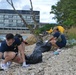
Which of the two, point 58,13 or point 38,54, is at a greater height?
point 38,54

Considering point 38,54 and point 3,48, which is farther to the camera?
point 38,54

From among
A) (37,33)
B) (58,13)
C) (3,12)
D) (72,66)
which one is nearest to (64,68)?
(72,66)

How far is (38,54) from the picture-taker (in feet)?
36.0

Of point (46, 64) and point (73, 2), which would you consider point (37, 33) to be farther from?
point (73, 2)

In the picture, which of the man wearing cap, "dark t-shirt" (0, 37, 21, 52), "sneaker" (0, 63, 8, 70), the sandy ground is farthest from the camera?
the man wearing cap

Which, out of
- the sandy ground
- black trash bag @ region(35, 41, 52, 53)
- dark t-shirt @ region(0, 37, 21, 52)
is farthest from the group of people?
black trash bag @ region(35, 41, 52, 53)

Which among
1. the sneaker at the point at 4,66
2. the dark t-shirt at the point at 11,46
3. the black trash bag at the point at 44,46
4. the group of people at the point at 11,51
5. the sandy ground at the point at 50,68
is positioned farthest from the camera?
the black trash bag at the point at 44,46

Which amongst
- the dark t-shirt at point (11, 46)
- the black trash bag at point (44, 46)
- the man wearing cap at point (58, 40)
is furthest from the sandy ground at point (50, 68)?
the black trash bag at point (44, 46)

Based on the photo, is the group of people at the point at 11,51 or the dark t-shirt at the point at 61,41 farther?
the dark t-shirt at the point at 61,41

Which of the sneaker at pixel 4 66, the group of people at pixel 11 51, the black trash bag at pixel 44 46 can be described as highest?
the group of people at pixel 11 51

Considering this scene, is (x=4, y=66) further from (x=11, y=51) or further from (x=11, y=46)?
(x=11, y=46)

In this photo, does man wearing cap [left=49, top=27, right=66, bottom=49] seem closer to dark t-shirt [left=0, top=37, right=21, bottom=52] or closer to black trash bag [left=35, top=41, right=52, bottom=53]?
black trash bag [left=35, top=41, right=52, bottom=53]

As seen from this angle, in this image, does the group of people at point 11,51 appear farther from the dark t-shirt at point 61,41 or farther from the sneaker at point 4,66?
the dark t-shirt at point 61,41

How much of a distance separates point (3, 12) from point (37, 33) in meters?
66.8
